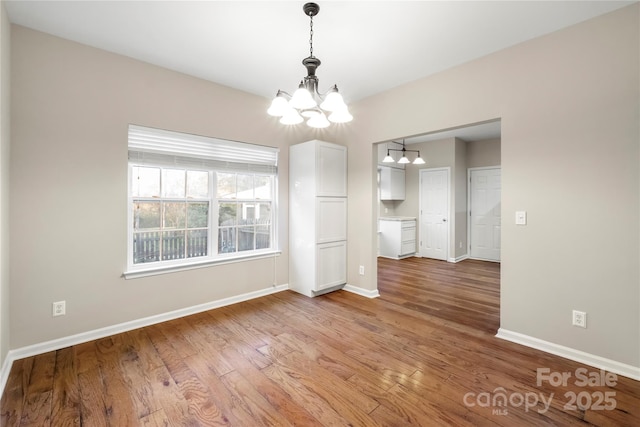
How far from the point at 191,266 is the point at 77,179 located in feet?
4.47

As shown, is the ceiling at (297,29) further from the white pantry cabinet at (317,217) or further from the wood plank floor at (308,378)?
the wood plank floor at (308,378)

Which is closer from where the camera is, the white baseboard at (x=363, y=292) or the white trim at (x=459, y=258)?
the white baseboard at (x=363, y=292)

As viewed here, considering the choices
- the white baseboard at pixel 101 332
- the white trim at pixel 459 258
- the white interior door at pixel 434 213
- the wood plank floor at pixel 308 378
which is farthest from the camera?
the white interior door at pixel 434 213

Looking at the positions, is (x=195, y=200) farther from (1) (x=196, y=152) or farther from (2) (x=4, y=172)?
(2) (x=4, y=172)

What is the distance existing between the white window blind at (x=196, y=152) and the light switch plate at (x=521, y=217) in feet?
9.54

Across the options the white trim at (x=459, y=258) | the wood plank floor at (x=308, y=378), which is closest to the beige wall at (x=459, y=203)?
the white trim at (x=459, y=258)

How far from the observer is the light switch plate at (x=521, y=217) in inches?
103

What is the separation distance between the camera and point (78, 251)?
8.67ft

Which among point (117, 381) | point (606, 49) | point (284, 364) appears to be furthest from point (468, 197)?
point (117, 381)

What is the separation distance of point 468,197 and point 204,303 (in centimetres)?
609

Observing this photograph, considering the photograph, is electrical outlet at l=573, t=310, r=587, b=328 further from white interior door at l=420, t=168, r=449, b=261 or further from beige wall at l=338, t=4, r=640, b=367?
white interior door at l=420, t=168, r=449, b=261

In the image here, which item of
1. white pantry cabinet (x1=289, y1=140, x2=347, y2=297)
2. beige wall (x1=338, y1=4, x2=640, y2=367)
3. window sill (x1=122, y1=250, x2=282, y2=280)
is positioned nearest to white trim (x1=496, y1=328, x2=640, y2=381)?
beige wall (x1=338, y1=4, x2=640, y2=367)

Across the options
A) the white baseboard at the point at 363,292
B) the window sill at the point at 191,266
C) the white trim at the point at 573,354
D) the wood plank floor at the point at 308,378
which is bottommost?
the wood plank floor at the point at 308,378

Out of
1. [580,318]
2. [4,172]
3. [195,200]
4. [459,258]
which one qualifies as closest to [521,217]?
[580,318]
